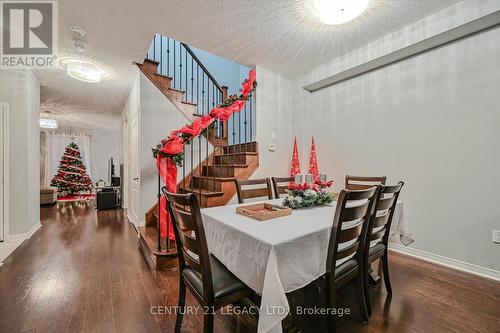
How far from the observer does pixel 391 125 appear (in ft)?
8.70

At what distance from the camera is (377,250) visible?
63.7 inches

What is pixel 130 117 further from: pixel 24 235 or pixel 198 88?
pixel 24 235

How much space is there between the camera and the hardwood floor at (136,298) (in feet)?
4.60

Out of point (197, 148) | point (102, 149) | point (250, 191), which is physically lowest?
point (250, 191)

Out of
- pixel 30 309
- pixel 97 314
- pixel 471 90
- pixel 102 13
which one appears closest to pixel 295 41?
pixel 471 90

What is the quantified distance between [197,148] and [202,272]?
290 cm

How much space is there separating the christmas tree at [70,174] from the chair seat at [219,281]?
25.6 feet

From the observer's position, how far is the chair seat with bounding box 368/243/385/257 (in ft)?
5.18

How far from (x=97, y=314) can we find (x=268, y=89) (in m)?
3.36

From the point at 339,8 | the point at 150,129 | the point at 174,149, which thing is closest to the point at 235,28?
the point at 339,8

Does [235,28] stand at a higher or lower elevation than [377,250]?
higher

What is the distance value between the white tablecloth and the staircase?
126 cm

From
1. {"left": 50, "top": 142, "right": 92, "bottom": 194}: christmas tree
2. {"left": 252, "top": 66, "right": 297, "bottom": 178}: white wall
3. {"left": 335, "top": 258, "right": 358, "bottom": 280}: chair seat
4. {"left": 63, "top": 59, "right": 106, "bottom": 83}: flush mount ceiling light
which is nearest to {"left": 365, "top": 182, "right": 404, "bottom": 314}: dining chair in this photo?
{"left": 335, "top": 258, "right": 358, "bottom": 280}: chair seat

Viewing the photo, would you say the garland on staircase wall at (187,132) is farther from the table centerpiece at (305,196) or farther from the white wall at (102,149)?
the white wall at (102,149)
